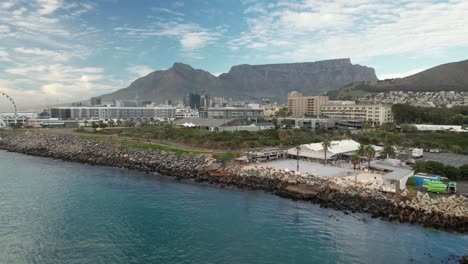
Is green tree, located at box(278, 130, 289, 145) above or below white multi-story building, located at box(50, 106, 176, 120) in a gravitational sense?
below

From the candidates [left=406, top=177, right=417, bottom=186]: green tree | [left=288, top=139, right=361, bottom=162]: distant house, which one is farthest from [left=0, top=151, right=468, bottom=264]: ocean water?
[left=288, top=139, right=361, bottom=162]: distant house

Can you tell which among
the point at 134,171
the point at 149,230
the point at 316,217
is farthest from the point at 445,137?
the point at 149,230

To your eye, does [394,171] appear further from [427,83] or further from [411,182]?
[427,83]

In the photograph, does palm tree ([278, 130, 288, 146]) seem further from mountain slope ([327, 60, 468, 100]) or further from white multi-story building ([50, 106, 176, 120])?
mountain slope ([327, 60, 468, 100])

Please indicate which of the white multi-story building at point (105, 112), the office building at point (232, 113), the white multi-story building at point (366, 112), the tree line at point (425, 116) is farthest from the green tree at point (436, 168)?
the white multi-story building at point (105, 112)

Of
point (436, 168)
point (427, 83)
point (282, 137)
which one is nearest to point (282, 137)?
point (282, 137)

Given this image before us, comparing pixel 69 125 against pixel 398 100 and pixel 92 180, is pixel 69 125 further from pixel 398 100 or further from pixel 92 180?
pixel 398 100

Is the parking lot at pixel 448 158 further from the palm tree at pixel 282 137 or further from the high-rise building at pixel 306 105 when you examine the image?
the high-rise building at pixel 306 105
